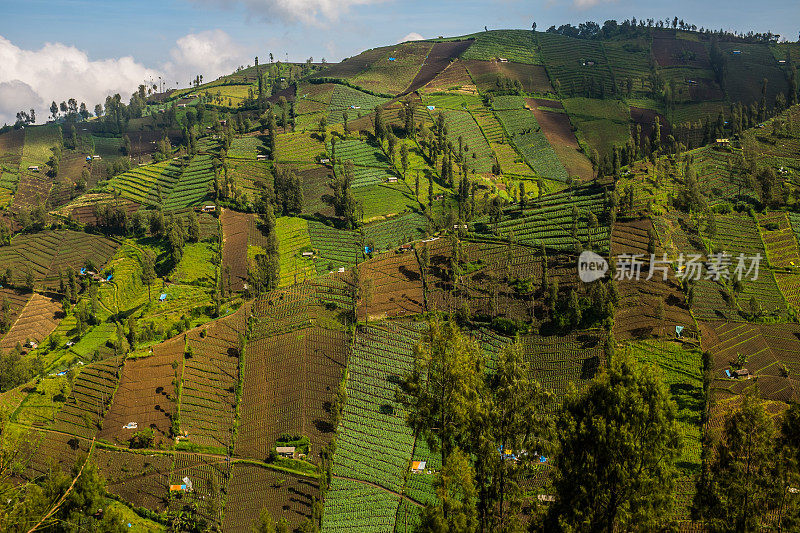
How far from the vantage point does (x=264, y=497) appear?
79.5m

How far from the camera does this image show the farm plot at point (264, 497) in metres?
76.6

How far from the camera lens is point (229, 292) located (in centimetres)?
12544

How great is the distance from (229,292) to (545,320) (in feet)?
186

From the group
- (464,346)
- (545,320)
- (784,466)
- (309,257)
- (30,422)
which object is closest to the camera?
(784,466)

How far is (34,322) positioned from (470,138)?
108892 millimetres

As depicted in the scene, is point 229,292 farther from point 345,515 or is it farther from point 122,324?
point 345,515

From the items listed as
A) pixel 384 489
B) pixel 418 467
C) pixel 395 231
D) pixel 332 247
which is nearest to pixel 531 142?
pixel 395 231

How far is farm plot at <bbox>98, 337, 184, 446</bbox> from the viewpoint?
9006 centimetres

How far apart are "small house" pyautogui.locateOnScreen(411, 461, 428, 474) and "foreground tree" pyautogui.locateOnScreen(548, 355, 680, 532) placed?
5318 cm

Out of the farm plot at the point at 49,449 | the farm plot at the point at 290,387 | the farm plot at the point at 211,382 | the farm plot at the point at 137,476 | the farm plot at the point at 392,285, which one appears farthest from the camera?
the farm plot at the point at 392,285

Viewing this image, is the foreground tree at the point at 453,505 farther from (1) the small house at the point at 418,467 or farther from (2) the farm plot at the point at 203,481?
(2) the farm plot at the point at 203,481

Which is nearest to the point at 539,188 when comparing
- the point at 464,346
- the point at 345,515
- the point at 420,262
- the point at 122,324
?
the point at 420,262

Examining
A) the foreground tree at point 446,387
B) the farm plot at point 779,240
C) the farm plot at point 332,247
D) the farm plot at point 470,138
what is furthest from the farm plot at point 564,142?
the foreground tree at point 446,387

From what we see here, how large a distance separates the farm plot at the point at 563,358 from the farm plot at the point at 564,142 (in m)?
80.5
